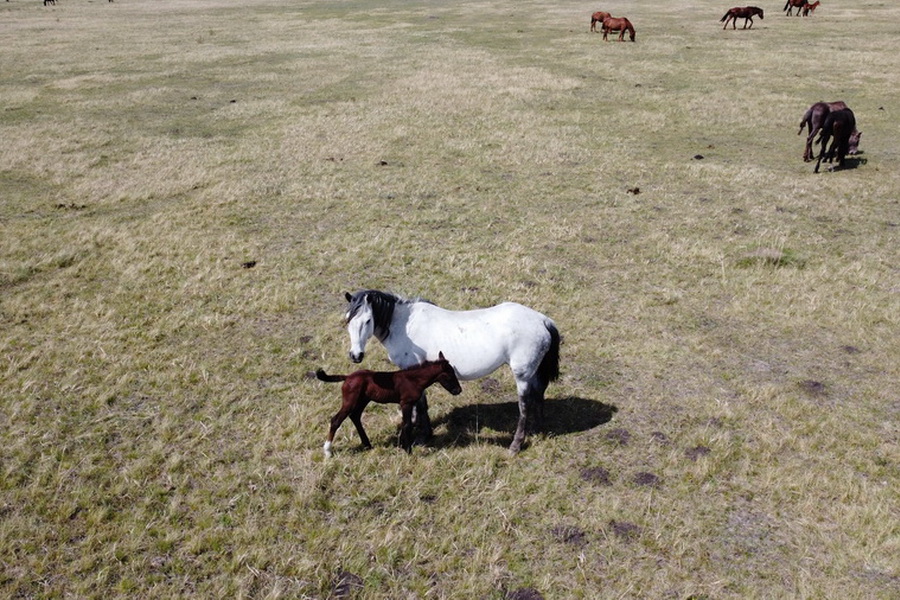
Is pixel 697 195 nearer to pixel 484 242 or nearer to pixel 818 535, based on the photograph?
pixel 484 242

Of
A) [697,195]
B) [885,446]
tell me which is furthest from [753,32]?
[885,446]

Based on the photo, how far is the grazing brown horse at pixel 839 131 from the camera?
1512cm

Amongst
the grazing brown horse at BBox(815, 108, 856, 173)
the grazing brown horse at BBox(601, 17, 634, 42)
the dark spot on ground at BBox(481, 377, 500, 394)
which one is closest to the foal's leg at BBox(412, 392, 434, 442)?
the dark spot on ground at BBox(481, 377, 500, 394)

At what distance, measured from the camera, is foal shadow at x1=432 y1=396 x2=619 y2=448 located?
23.1ft

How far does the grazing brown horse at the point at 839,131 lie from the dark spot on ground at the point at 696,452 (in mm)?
11516

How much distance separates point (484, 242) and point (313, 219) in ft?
12.2

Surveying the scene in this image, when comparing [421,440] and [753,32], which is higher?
[753,32]

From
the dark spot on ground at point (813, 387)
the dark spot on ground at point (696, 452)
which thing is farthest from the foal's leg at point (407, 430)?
the dark spot on ground at point (813, 387)

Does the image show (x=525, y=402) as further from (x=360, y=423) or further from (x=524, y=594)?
(x=524, y=594)

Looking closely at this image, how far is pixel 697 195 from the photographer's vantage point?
Result: 1425 centimetres

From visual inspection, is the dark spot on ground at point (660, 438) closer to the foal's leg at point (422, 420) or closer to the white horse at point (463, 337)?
the white horse at point (463, 337)

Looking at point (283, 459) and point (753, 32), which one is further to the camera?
point (753, 32)

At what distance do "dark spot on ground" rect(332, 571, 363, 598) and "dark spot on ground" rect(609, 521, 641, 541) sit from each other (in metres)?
2.28

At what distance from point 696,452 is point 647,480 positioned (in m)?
0.77
